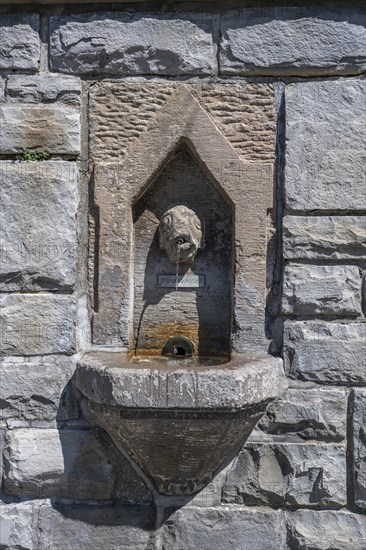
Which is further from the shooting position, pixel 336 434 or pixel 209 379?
pixel 336 434

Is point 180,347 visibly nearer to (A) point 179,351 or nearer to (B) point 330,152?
(A) point 179,351

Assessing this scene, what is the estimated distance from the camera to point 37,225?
101 inches

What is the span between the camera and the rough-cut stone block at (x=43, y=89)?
2.59 meters

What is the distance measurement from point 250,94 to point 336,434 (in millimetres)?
1431

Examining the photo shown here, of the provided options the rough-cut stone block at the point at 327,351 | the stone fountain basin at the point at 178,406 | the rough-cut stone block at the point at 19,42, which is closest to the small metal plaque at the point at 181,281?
the stone fountain basin at the point at 178,406

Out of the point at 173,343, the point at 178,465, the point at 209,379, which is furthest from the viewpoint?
the point at 173,343

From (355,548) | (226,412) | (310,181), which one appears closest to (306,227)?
(310,181)

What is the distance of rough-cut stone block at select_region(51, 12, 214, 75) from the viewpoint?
258cm

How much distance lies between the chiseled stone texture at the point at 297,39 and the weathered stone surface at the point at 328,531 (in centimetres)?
180

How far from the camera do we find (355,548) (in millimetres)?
2525

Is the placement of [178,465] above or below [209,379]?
below

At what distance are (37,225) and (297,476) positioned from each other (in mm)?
1467

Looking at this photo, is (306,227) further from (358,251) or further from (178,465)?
(178,465)

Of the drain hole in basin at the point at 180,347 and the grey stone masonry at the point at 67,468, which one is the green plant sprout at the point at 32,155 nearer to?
the drain hole in basin at the point at 180,347
